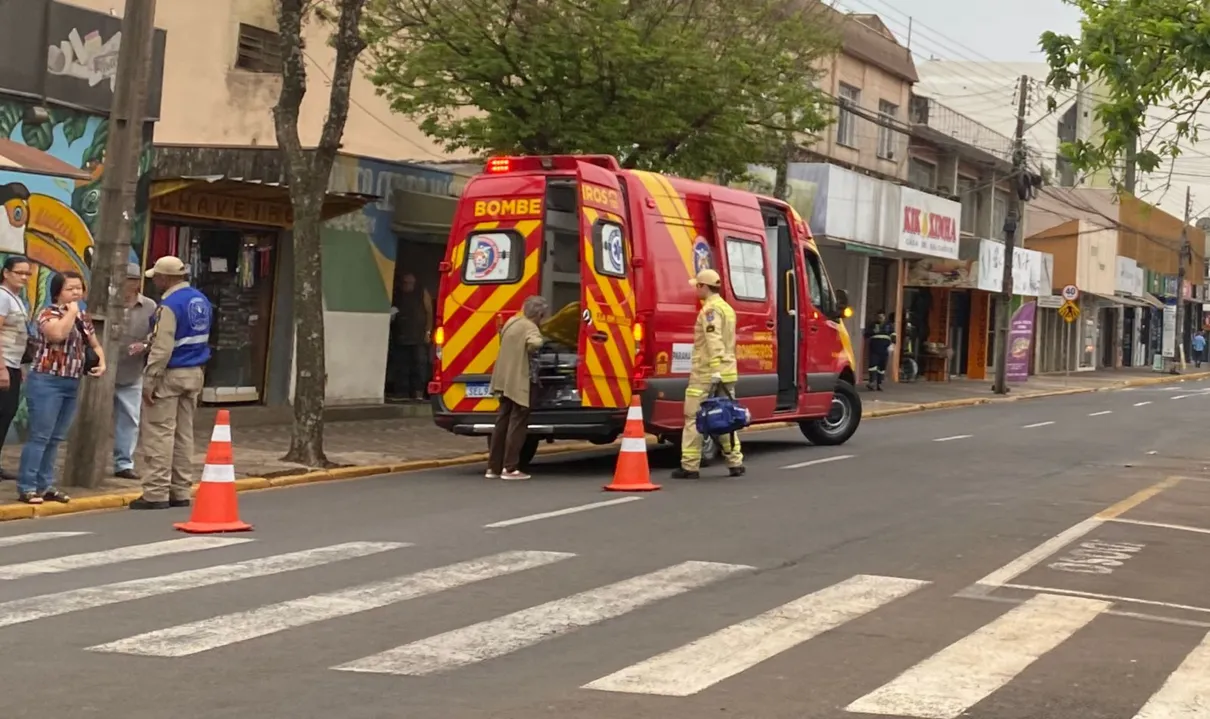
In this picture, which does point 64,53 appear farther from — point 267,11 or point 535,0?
point 267,11

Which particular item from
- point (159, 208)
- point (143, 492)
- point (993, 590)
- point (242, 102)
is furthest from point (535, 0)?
point (993, 590)

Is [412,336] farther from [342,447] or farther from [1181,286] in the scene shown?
[1181,286]

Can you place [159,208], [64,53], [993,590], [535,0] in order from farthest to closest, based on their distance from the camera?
[535,0] < [159,208] < [64,53] < [993,590]

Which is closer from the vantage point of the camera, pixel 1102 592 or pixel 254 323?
pixel 1102 592

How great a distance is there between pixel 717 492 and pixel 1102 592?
516cm

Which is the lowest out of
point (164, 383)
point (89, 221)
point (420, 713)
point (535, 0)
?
point (420, 713)

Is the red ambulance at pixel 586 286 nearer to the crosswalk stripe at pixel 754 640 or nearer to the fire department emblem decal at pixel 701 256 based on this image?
the fire department emblem decal at pixel 701 256

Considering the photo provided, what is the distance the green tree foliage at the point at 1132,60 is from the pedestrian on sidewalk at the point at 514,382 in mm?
5129

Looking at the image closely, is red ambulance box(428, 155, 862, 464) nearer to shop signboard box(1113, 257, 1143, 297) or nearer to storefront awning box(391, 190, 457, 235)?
storefront awning box(391, 190, 457, 235)

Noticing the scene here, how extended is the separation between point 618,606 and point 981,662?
2045 mm

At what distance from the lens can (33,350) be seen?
1286cm

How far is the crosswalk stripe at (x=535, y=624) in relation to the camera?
699cm

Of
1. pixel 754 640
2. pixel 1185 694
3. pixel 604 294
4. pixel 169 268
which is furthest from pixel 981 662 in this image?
pixel 604 294

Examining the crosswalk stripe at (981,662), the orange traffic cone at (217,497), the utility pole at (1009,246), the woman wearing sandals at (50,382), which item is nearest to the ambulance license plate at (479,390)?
the woman wearing sandals at (50,382)
